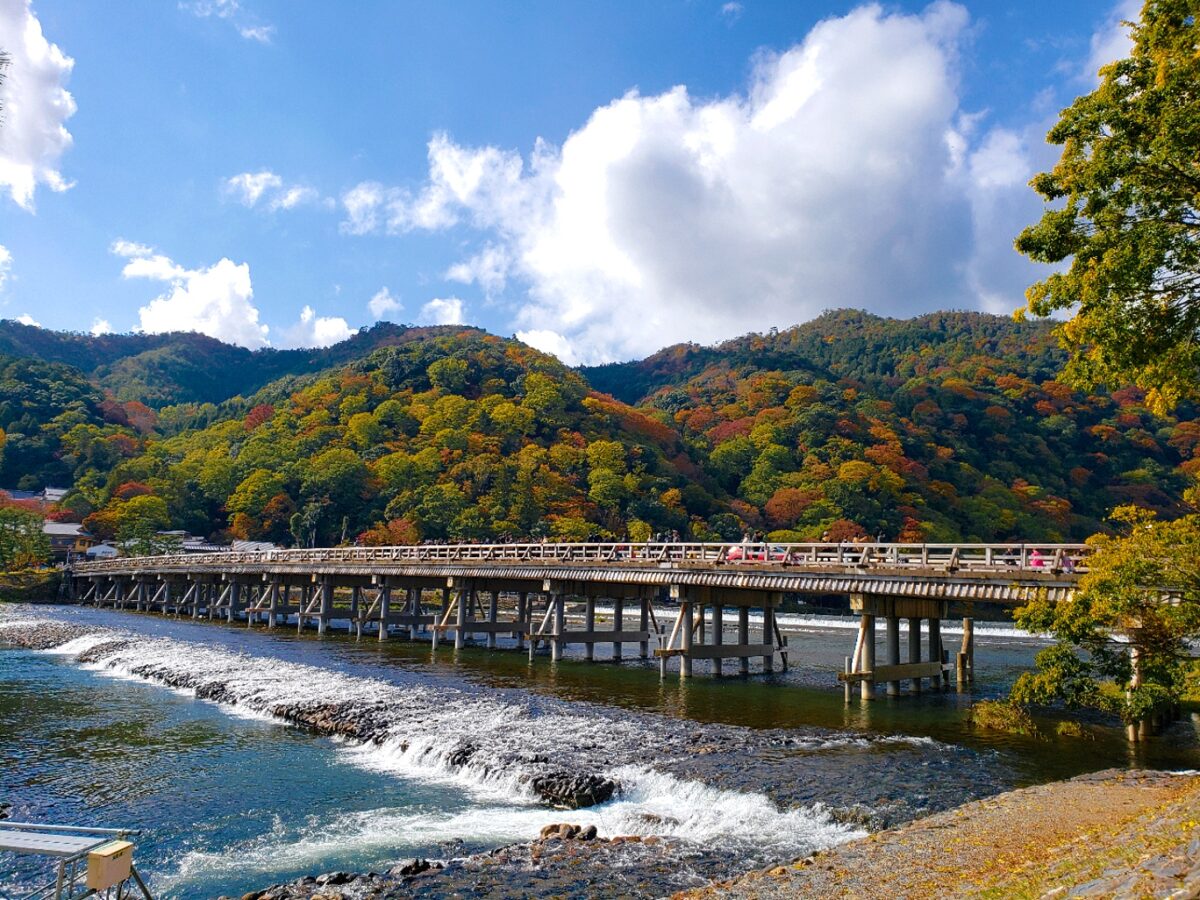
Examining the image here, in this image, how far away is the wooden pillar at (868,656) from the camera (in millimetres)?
23844

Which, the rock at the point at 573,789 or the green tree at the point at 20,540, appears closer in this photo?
the rock at the point at 573,789

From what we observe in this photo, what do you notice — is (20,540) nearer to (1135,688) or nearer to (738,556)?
(738,556)

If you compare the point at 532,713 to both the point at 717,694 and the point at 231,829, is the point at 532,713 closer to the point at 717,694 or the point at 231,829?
the point at 717,694

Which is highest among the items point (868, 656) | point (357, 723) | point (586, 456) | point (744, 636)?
point (586, 456)

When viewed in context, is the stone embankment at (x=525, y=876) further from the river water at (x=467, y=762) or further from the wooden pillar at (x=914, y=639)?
the wooden pillar at (x=914, y=639)

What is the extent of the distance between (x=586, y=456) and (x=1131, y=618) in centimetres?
7881

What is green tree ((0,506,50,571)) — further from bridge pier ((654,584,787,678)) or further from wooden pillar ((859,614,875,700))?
wooden pillar ((859,614,875,700))

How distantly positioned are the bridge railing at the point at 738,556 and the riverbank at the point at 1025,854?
8.21 m

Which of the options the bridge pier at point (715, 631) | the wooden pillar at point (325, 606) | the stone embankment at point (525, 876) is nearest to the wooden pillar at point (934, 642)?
the bridge pier at point (715, 631)

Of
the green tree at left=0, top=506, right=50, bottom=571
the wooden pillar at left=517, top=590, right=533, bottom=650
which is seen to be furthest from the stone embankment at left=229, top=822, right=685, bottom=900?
the green tree at left=0, top=506, right=50, bottom=571

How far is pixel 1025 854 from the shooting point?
30.7 feet

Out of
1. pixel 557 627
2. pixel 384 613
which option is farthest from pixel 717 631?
pixel 384 613

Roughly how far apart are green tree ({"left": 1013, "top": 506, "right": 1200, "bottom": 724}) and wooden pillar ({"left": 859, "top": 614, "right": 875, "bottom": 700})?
5.21 m

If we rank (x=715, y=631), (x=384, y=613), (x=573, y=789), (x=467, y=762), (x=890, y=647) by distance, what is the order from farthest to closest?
(x=384, y=613), (x=715, y=631), (x=890, y=647), (x=467, y=762), (x=573, y=789)
